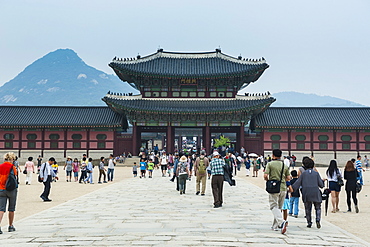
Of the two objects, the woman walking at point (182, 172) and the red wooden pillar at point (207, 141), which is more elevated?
the red wooden pillar at point (207, 141)

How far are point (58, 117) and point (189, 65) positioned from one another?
15849 millimetres

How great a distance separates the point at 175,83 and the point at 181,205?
3238 cm

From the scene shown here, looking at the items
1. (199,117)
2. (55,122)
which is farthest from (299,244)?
(55,122)

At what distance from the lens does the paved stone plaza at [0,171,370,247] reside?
8000mm

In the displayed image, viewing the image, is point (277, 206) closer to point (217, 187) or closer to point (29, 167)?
point (217, 187)

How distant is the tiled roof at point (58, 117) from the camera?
43.2 metres

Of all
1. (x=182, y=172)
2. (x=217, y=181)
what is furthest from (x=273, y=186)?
(x=182, y=172)

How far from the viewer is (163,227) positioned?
371 inches

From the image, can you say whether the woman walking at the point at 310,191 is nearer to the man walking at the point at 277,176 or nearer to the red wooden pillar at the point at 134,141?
the man walking at the point at 277,176

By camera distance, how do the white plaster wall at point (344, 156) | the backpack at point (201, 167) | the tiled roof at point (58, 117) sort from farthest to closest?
the white plaster wall at point (344, 156) → the tiled roof at point (58, 117) → the backpack at point (201, 167)

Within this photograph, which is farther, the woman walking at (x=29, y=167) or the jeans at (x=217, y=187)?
the woman walking at (x=29, y=167)

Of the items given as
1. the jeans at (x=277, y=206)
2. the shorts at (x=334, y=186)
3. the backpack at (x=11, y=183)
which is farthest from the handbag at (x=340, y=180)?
the backpack at (x=11, y=183)

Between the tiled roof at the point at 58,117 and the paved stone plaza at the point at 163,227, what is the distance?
2976cm

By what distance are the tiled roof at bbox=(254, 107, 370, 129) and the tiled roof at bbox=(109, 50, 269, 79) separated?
511 centimetres
